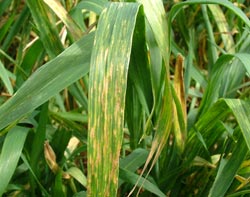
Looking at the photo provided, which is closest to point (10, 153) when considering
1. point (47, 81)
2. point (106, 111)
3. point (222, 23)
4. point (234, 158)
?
point (47, 81)

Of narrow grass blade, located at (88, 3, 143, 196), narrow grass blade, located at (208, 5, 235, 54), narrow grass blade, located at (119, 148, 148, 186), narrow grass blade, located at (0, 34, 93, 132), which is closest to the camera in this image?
narrow grass blade, located at (88, 3, 143, 196)

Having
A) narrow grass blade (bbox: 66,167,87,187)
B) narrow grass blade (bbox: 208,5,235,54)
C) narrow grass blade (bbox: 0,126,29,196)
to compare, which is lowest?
narrow grass blade (bbox: 208,5,235,54)

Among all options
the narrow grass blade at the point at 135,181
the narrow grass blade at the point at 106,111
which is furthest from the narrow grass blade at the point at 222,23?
the narrow grass blade at the point at 106,111

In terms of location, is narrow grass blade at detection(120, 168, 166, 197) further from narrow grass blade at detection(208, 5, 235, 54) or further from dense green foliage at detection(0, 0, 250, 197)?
narrow grass blade at detection(208, 5, 235, 54)

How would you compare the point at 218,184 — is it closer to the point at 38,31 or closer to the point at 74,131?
the point at 74,131

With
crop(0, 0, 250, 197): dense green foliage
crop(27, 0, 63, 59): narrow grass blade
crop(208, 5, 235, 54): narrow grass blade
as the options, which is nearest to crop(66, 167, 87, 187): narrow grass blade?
crop(0, 0, 250, 197): dense green foliage

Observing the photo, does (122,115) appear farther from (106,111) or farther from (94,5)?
(94,5)
